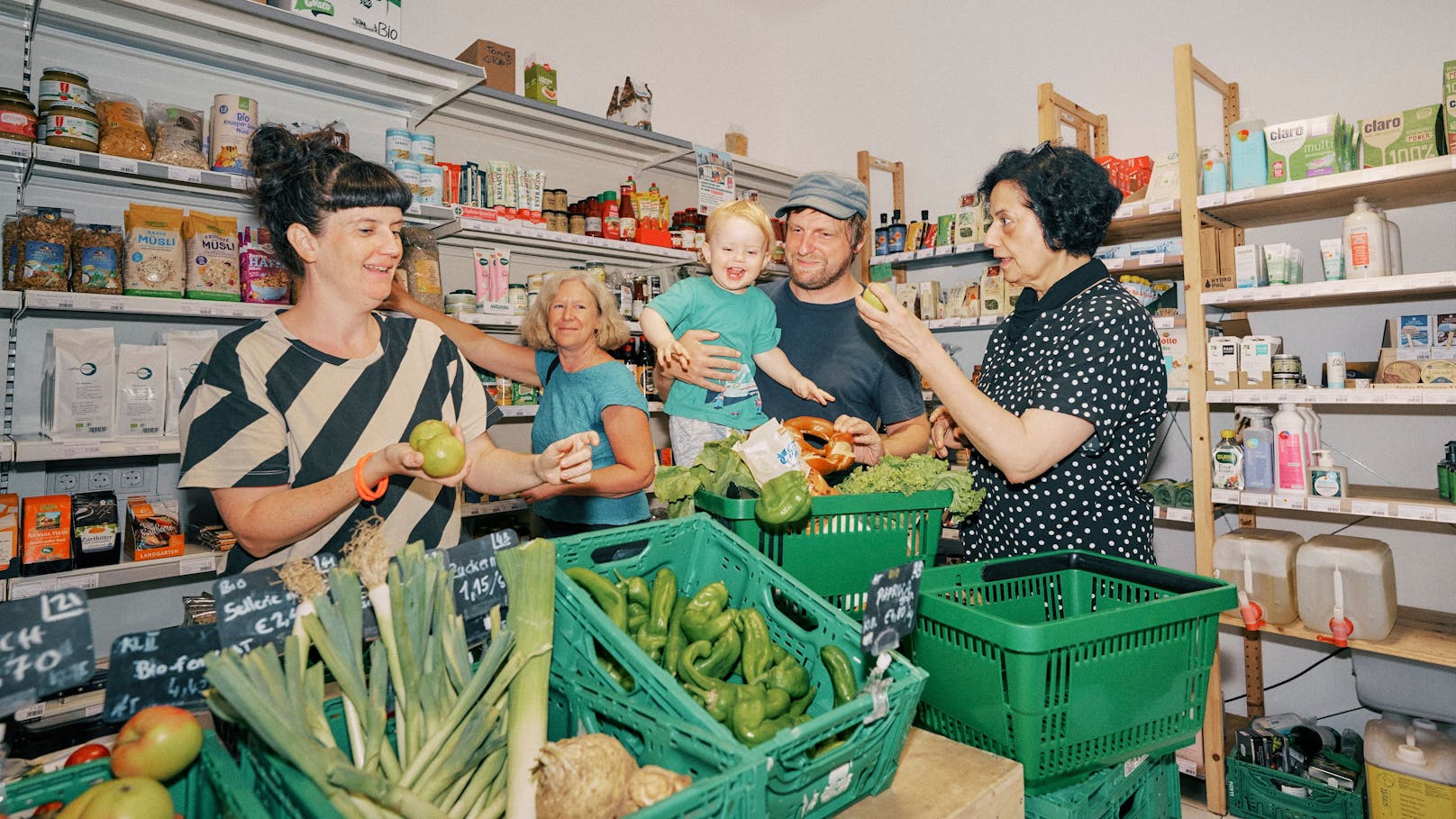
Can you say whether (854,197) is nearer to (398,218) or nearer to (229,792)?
(398,218)

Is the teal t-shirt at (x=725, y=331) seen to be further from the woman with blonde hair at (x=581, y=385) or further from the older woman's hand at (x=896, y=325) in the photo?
the older woman's hand at (x=896, y=325)

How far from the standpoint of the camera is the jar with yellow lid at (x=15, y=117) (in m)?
2.35

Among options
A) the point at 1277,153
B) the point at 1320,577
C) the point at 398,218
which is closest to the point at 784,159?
the point at 1277,153

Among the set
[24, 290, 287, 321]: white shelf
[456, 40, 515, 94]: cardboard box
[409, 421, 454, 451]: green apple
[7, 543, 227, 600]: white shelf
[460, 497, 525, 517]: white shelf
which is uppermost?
[456, 40, 515, 94]: cardboard box

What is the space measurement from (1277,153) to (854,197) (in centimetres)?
222

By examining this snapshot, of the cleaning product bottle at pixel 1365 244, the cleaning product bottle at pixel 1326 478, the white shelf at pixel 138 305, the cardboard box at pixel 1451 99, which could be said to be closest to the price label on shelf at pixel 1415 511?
the cleaning product bottle at pixel 1326 478

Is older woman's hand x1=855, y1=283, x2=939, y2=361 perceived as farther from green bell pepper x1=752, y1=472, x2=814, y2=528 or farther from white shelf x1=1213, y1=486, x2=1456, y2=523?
white shelf x1=1213, y1=486, x2=1456, y2=523

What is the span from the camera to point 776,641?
123cm

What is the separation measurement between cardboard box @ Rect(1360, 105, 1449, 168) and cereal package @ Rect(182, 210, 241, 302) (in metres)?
4.41

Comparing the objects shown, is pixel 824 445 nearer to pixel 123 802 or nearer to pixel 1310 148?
pixel 123 802

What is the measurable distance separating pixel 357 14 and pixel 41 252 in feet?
4.43

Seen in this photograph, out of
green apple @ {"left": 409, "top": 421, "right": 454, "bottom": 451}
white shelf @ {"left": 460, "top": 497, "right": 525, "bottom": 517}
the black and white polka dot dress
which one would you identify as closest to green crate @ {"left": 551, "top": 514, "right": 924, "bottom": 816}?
green apple @ {"left": 409, "top": 421, "right": 454, "bottom": 451}

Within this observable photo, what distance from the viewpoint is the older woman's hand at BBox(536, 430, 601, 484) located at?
4.67 feet

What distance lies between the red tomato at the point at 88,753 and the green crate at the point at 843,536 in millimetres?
937
